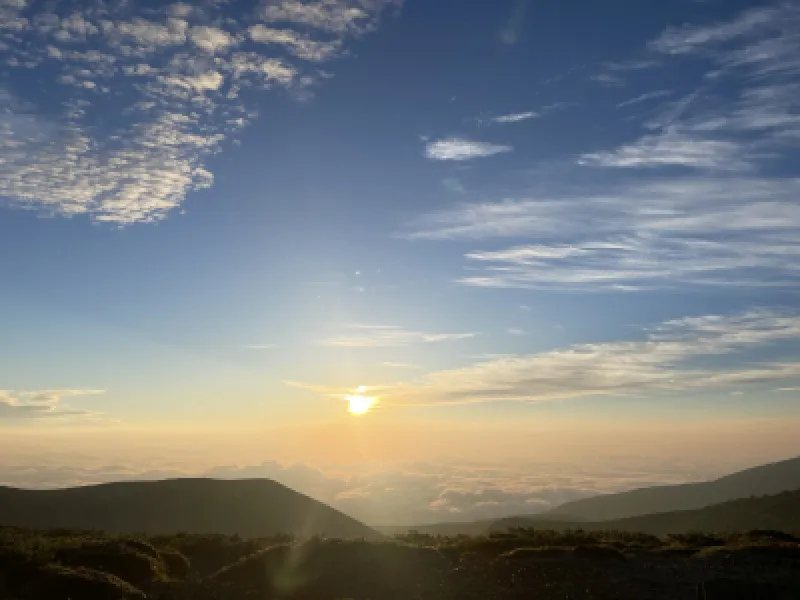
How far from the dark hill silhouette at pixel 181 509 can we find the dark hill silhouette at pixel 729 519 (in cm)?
2891

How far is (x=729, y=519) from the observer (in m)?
73.3

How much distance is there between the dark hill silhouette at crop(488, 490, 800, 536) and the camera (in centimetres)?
6626

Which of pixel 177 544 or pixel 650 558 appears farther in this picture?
pixel 177 544

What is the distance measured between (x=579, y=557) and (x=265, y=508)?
2963 inches

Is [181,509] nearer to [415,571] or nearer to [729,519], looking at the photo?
[415,571]

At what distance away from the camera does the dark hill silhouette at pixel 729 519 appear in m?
66.3

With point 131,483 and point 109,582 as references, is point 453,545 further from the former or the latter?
point 131,483

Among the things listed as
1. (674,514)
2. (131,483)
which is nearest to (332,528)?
(131,483)

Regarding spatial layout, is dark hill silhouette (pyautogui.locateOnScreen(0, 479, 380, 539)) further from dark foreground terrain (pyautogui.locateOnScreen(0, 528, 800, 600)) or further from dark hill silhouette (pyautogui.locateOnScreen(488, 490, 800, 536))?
dark foreground terrain (pyautogui.locateOnScreen(0, 528, 800, 600))

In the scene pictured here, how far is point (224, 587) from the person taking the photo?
73.3 feet

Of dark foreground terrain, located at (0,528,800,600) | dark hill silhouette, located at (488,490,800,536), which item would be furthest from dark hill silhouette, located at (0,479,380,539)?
dark foreground terrain, located at (0,528,800,600)

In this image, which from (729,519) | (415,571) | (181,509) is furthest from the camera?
(181,509)

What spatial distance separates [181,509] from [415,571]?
7216 cm

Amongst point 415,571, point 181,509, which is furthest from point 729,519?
point 181,509
